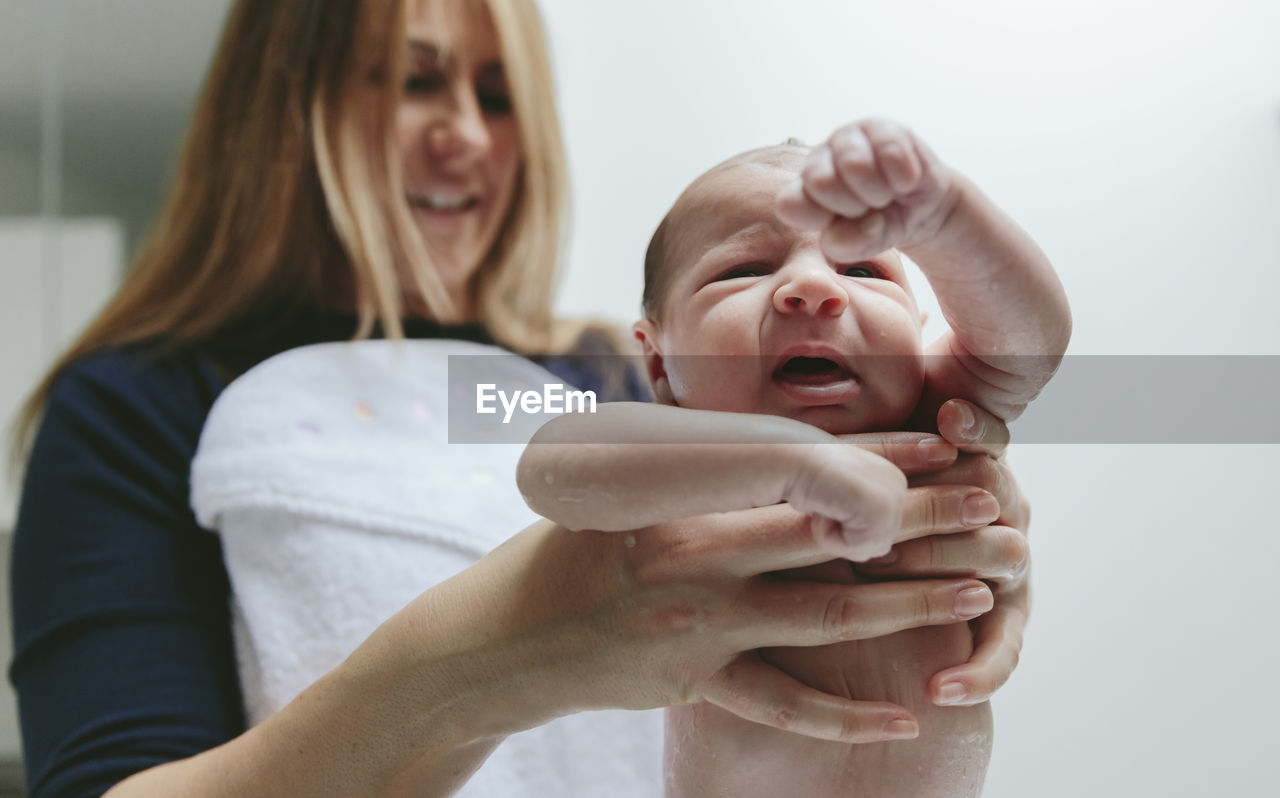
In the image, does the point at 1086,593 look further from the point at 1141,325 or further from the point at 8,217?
the point at 8,217

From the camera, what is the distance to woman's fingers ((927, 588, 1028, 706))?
0.47 m

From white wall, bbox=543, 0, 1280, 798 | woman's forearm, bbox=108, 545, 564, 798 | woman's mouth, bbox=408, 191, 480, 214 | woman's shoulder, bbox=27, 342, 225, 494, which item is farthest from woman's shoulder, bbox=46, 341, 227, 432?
white wall, bbox=543, 0, 1280, 798

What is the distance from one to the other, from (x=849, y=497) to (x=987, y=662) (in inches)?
7.5

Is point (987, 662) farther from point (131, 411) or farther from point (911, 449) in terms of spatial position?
point (131, 411)

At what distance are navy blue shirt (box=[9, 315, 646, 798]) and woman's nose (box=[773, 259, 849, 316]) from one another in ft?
A: 1.75

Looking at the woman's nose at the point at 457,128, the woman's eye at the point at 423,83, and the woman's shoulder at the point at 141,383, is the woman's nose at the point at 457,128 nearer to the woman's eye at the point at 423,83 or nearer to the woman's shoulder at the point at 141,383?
the woman's eye at the point at 423,83

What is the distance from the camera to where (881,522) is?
35 cm

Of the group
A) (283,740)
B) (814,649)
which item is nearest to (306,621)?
(283,740)

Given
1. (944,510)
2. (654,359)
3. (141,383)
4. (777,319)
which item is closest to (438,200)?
(141,383)

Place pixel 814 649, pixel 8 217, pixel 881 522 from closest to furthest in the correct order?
pixel 881 522, pixel 814 649, pixel 8 217

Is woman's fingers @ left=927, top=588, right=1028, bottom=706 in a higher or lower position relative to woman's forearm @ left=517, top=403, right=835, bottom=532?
lower

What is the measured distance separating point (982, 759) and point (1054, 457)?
0.38m

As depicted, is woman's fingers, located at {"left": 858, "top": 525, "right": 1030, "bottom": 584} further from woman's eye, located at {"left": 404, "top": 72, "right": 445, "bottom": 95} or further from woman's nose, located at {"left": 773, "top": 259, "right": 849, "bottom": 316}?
woman's eye, located at {"left": 404, "top": 72, "right": 445, "bottom": 95}

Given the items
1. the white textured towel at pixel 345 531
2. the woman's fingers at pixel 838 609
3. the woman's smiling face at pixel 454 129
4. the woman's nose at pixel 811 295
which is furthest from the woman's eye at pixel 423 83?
the woman's fingers at pixel 838 609
